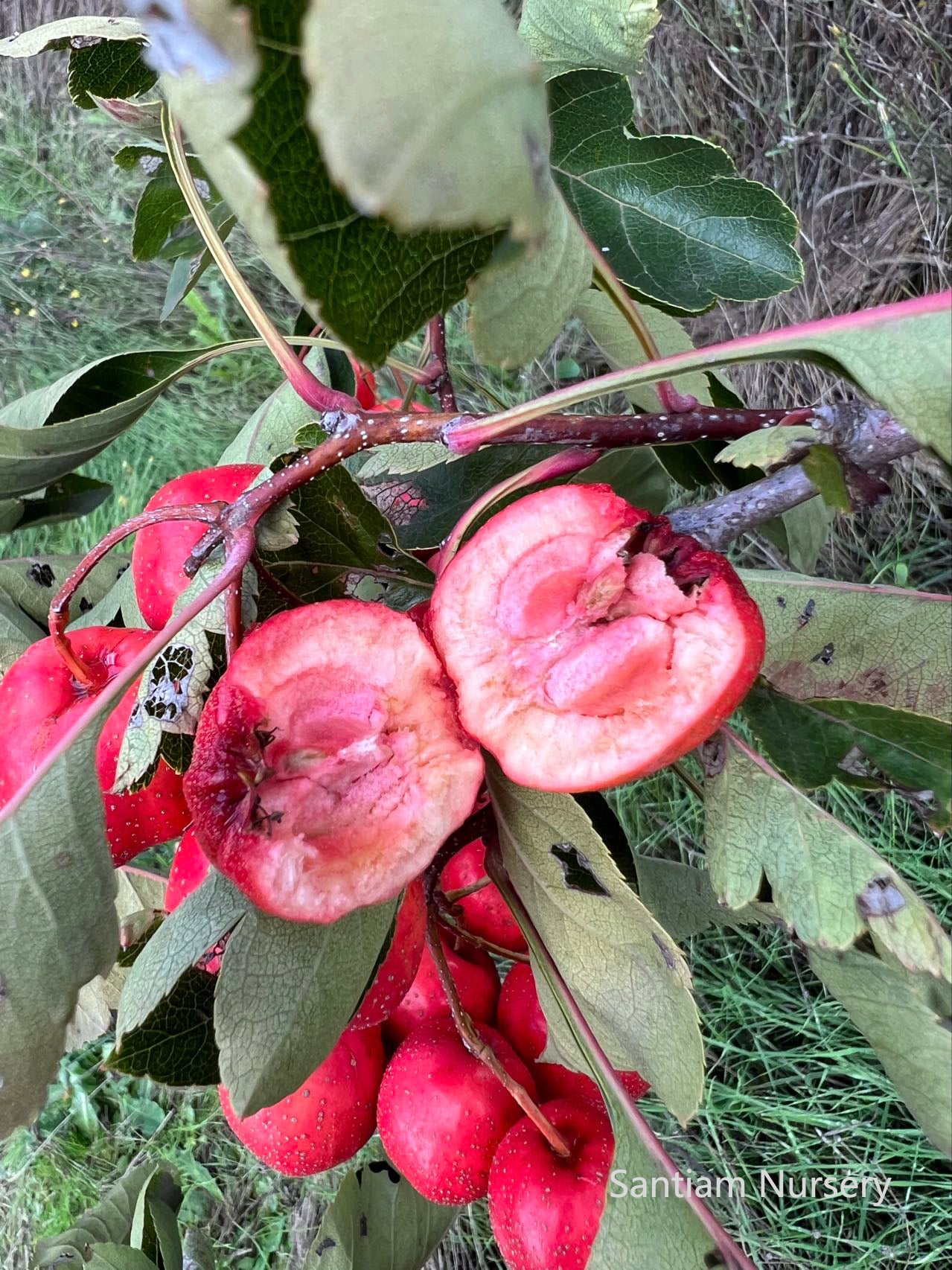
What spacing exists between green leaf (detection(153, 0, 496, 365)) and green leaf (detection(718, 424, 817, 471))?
0.46 feet

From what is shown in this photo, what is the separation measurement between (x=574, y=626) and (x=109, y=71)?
1.50 ft

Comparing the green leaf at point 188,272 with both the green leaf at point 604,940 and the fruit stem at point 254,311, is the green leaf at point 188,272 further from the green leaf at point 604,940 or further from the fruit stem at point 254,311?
the green leaf at point 604,940

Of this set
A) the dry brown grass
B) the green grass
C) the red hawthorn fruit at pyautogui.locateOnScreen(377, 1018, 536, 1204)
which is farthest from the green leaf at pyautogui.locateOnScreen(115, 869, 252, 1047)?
the dry brown grass

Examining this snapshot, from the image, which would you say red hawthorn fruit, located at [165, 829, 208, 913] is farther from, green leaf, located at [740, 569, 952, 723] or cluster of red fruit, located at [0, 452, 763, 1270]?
green leaf, located at [740, 569, 952, 723]

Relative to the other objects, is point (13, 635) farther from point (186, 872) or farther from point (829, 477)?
point (829, 477)

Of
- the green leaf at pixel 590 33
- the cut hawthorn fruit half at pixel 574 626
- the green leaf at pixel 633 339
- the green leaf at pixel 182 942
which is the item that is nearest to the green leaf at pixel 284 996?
the green leaf at pixel 182 942

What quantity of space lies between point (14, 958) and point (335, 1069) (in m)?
0.28

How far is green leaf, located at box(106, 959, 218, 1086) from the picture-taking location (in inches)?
19.6

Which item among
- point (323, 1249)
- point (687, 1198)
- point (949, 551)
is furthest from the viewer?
point (949, 551)

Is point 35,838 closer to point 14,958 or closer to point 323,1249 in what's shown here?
point 14,958

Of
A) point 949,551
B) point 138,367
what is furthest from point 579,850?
point 949,551

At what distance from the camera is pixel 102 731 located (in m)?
0.49

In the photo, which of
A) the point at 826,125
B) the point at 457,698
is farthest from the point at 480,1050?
the point at 826,125

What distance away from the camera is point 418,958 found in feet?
1.82
